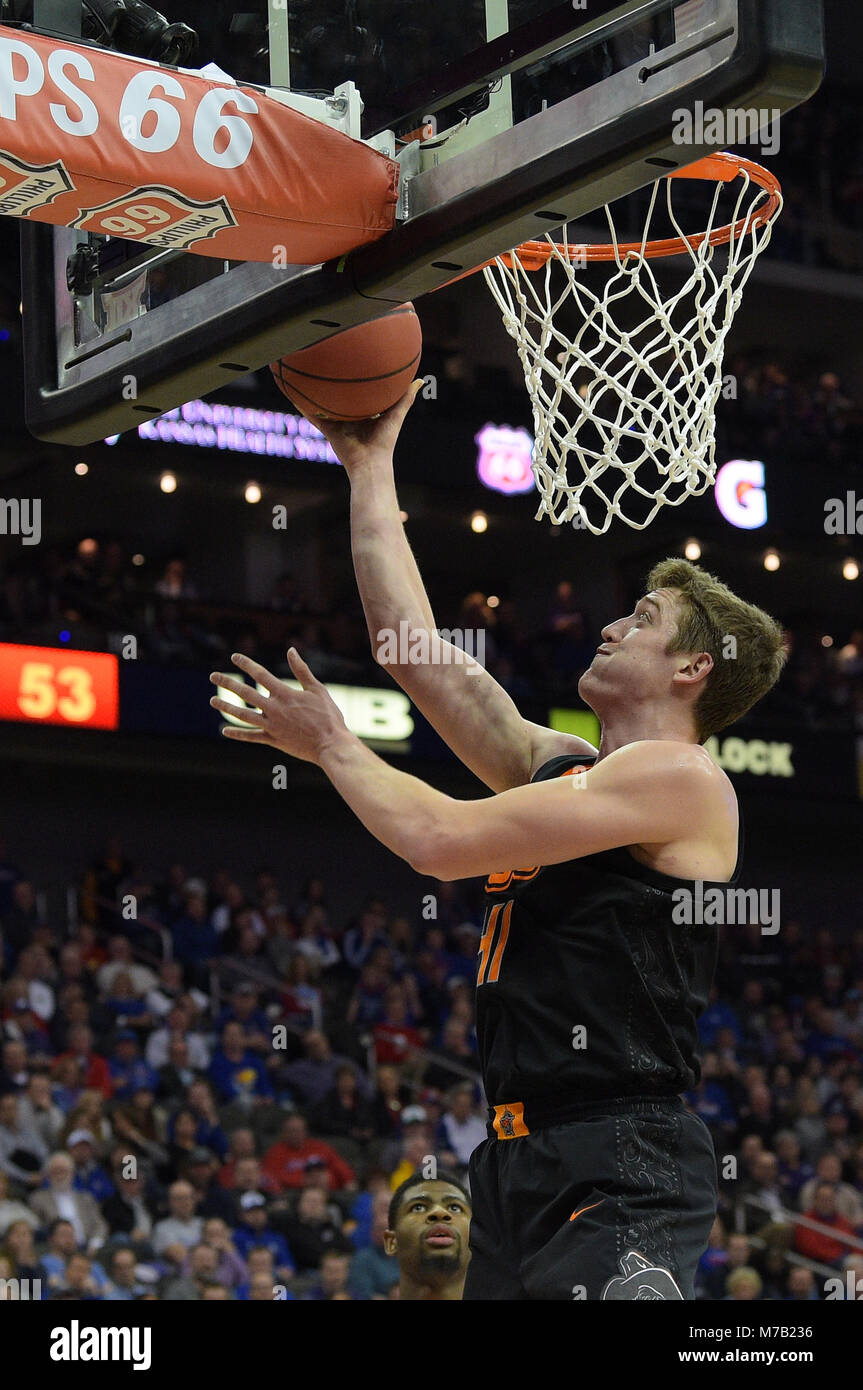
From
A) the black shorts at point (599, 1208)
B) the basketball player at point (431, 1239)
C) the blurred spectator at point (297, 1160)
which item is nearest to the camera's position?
the black shorts at point (599, 1208)

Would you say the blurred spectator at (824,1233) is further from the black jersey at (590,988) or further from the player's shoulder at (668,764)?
the player's shoulder at (668,764)

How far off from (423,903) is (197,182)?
13.8m

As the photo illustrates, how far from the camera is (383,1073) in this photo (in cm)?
1202

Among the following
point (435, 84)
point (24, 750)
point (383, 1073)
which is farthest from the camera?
point (24, 750)

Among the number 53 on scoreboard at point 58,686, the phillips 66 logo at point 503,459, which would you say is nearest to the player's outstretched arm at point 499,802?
the number 53 on scoreboard at point 58,686

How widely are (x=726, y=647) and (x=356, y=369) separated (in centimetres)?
98

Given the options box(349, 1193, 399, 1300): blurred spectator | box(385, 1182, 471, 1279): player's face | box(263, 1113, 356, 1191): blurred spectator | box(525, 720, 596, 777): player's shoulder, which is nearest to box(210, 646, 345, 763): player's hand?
box(525, 720, 596, 777): player's shoulder

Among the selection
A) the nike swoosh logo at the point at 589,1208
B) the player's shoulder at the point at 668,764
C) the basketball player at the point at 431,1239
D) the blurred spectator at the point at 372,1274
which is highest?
the player's shoulder at the point at 668,764

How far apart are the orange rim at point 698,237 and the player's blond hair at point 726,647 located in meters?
0.95

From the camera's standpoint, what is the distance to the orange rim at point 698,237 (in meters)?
4.11

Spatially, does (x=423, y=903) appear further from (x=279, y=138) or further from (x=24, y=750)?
(x=279, y=138)

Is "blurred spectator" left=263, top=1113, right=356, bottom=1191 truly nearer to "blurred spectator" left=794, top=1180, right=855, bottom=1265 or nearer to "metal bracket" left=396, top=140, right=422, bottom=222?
"blurred spectator" left=794, top=1180, right=855, bottom=1265

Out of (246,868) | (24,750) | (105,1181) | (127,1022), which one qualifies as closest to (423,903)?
(246,868)

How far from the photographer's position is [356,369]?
3.78 metres
